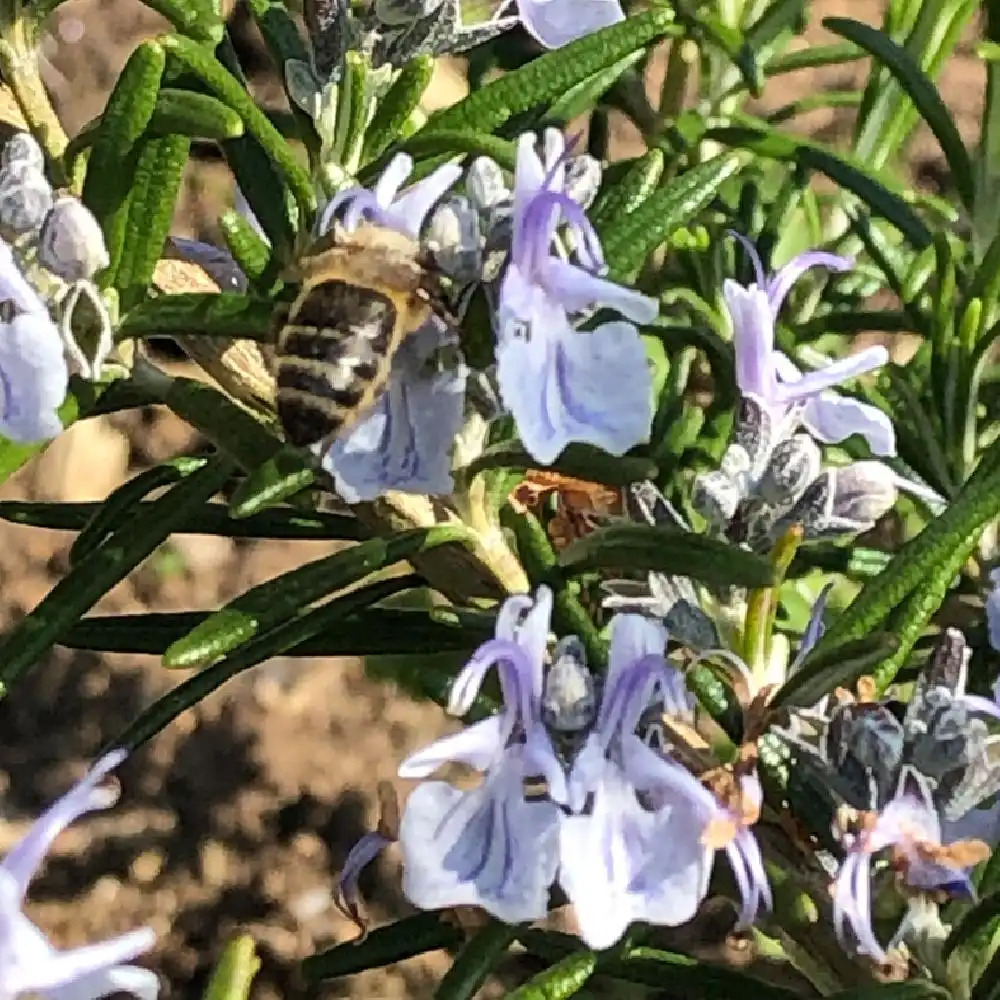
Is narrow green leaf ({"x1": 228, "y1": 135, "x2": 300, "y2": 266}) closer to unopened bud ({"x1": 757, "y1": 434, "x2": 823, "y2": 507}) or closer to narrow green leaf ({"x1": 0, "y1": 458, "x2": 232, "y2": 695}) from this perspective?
narrow green leaf ({"x1": 0, "y1": 458, "x2": 232, "y2": 695})

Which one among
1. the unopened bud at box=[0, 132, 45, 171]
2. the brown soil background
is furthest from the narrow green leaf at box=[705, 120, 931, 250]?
the brown soil background

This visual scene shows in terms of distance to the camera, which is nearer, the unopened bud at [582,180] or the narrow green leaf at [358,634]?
the unopened bud at [582,180]

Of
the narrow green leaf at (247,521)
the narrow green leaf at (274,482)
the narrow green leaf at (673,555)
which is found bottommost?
the narrow green leaf at (247,521)

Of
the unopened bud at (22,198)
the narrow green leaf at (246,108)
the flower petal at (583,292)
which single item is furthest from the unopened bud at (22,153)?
the flower petal at (583,292)

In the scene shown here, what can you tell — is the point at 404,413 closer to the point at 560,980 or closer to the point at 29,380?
the point at 29,380

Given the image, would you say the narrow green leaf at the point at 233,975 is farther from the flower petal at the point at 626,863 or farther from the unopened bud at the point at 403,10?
the unopened bud at the point at 403,10

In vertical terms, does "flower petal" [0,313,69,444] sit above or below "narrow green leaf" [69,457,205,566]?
above
